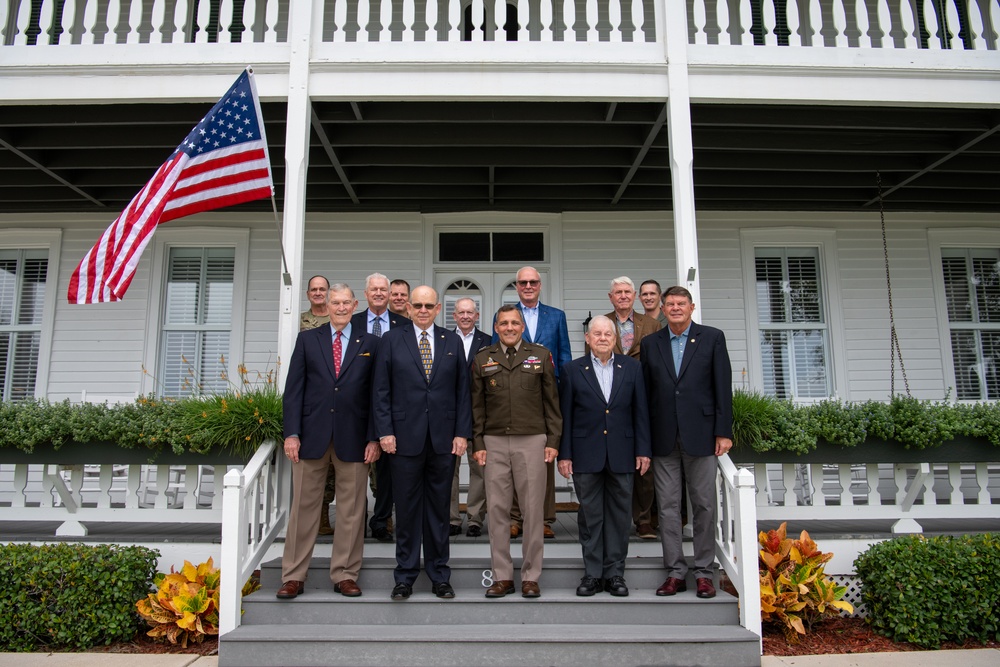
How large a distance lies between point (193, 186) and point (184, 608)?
2.75 metres

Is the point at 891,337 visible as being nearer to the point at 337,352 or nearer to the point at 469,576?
the point at 469,576

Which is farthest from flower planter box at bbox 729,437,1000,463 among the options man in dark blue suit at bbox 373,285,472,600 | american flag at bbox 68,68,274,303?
american flag at bbox 68,68,274,303

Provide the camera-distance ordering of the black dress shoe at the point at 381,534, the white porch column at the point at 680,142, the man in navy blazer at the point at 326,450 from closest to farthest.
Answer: the man in navy blazer at the point at 326,450
the black dress shoe at the point at 381,534
the white porch column at the point at 680,142

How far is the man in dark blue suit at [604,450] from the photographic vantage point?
13.3 ft

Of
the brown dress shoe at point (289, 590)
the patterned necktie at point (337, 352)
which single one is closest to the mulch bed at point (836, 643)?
the brown dress shoe at point (289, 590)

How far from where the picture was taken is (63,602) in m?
4.14

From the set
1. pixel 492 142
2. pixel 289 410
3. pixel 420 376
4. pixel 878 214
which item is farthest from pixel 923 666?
pixel 878 214

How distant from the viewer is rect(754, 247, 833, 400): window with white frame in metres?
8.16

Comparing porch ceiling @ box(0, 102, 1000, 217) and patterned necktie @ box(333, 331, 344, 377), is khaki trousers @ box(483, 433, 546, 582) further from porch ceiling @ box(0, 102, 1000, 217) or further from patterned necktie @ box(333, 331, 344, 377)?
porch ceiling @ box(0, 102, 1000, 217)

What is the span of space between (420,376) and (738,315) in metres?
5.32

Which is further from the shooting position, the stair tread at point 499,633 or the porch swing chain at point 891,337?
the porch swing chain at point 891,337

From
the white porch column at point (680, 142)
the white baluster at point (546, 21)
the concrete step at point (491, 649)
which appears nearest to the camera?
the concrete step at point (491, 649)

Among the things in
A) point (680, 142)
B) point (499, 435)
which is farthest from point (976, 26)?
point (499, 435)

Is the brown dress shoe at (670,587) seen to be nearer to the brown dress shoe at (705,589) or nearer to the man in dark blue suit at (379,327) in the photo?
the brown dress shoe at (705,589)
